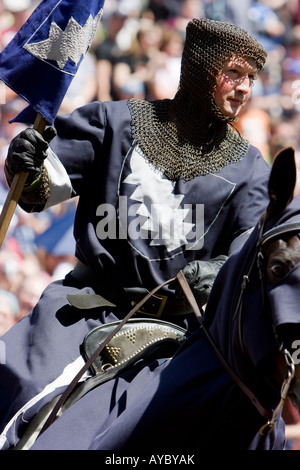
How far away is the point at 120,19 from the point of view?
827 cm

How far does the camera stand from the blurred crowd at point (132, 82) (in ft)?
21.5

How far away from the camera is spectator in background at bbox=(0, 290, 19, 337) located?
5770mm

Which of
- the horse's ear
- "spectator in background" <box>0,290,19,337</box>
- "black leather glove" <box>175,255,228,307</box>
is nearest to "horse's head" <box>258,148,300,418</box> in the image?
the horse's ear

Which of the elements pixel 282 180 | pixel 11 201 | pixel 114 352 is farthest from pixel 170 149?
pixel 282 180

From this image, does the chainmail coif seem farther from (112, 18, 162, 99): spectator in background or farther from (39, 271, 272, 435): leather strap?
(112, 18, 162, 99): spectator in background

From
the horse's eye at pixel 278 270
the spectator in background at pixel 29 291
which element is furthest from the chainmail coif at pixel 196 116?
the spectator in background at pixel 29 291

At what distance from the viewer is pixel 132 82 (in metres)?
7.65

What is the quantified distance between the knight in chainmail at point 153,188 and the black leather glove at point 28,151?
4 centimetres

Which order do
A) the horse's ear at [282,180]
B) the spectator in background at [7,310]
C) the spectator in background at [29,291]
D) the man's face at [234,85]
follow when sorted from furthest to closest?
the spectator in background at [29,291], the spectator in background at [7,310], the man's face at [234,85], the horse's ear at [282,180]

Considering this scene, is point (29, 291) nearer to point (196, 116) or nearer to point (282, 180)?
point (196, 116)

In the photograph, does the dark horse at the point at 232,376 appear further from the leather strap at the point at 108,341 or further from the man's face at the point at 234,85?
the man's face at the point at 234,85

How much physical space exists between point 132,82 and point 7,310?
2925mm

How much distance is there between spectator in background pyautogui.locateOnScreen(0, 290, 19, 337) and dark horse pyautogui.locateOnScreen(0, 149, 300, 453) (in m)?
3.12

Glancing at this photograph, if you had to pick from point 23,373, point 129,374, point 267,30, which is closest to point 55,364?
point 23,373
